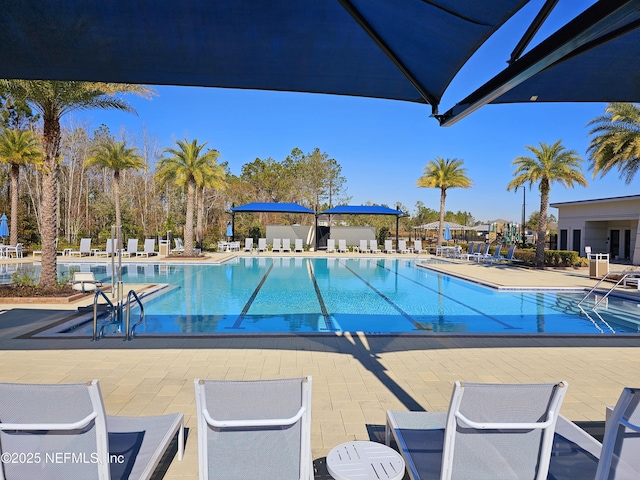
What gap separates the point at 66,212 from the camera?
2903cm

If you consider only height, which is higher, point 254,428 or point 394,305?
point 254,428

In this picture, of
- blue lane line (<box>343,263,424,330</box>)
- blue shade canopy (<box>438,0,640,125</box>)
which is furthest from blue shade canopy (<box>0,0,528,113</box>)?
blue lane line (<box>343,263,424,330</box>)

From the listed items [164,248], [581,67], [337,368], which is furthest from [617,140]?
[164,248]

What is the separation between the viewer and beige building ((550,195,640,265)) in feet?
72.3

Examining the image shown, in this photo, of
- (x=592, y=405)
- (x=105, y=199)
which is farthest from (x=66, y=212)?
(x=592, y=405)

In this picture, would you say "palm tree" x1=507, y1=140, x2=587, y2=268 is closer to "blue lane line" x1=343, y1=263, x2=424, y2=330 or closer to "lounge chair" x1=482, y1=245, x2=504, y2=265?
"lounge chair" x1=482, y1=245, x2=504, y2=265

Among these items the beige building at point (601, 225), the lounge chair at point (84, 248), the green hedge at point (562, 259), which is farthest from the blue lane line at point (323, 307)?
the beige building at point (601, 225)

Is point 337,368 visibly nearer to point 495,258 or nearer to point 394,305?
point 394,305

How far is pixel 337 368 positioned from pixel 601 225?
26.5 m

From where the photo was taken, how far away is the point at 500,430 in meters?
1.72

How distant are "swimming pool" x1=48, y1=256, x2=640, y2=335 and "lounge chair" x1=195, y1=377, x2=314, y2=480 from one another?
4266 millimetres

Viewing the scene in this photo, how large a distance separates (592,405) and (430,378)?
1.30 metres

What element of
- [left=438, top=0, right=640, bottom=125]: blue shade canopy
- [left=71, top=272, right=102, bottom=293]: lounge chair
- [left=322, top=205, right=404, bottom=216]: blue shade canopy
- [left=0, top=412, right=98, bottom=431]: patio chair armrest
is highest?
[left=322, top=205, right=404, bottom=216]: blue shade canopy

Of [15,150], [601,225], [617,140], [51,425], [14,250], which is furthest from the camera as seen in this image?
[601,225]
